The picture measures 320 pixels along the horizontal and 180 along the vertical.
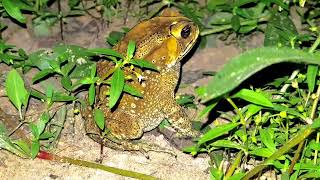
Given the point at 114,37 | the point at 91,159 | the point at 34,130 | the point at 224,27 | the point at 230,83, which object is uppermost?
the point at 230,83

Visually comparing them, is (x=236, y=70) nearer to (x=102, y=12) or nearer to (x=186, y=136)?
(x=186, y=136)

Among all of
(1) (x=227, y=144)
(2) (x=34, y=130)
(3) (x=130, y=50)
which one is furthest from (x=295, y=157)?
(2) (x=34, y=130)

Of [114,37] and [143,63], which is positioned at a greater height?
[143,63]

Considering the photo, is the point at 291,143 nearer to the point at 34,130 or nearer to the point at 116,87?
the point at 116,87

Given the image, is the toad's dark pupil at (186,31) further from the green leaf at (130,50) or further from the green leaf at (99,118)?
the green leaf at (99,118)

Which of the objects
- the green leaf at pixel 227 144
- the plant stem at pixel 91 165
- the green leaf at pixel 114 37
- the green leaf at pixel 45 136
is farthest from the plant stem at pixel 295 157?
the green leaf at pixel 114 37

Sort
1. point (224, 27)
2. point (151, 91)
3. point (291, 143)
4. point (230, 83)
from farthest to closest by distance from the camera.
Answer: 1. point (224, 27)
2. point (151, 91)
3. point (291, 143)
4. point (230, 83)

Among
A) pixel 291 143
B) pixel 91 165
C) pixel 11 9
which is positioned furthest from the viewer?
pixel 11 9
